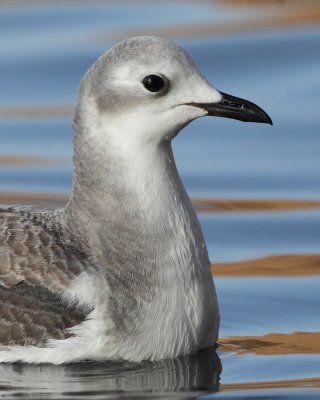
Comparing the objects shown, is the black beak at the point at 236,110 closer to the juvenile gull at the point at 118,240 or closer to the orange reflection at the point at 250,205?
the juvenile gull at the point at 118,240

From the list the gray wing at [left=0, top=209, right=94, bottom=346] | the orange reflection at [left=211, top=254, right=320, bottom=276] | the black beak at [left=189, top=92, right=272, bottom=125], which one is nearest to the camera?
the gray wing at [left=0, top=209, right=94, bottom=346]

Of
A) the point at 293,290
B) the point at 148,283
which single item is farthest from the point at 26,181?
the point at 148,283

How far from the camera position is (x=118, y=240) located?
10734 mm

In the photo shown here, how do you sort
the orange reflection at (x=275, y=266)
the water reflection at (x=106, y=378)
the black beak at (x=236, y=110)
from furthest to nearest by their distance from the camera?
the orange reflection at (x=275, y=266) < the black beak at (x=236, y=110) < the water reflection at (x=106, y=378)

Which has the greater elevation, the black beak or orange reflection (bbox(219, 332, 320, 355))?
the black beak

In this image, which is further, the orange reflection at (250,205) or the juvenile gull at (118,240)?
the orange reflection at (250,205)

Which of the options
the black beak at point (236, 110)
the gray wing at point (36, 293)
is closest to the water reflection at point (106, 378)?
the gray wing at point (36, 293)

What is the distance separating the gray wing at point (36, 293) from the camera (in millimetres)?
10539

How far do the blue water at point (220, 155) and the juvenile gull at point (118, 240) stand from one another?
195 millimetres

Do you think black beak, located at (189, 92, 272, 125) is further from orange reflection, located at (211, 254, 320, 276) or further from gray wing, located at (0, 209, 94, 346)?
orange reflection, located at (211, 254, 320, 276)

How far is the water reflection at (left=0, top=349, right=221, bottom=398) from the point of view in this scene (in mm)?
10383

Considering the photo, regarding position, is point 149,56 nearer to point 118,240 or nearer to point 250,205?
point 118,240

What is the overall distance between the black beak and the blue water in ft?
4.65

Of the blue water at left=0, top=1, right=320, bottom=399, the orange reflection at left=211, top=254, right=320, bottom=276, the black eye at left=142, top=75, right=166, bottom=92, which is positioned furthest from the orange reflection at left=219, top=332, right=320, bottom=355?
the black eye at left=142, top=75, right=166, bottom=92
